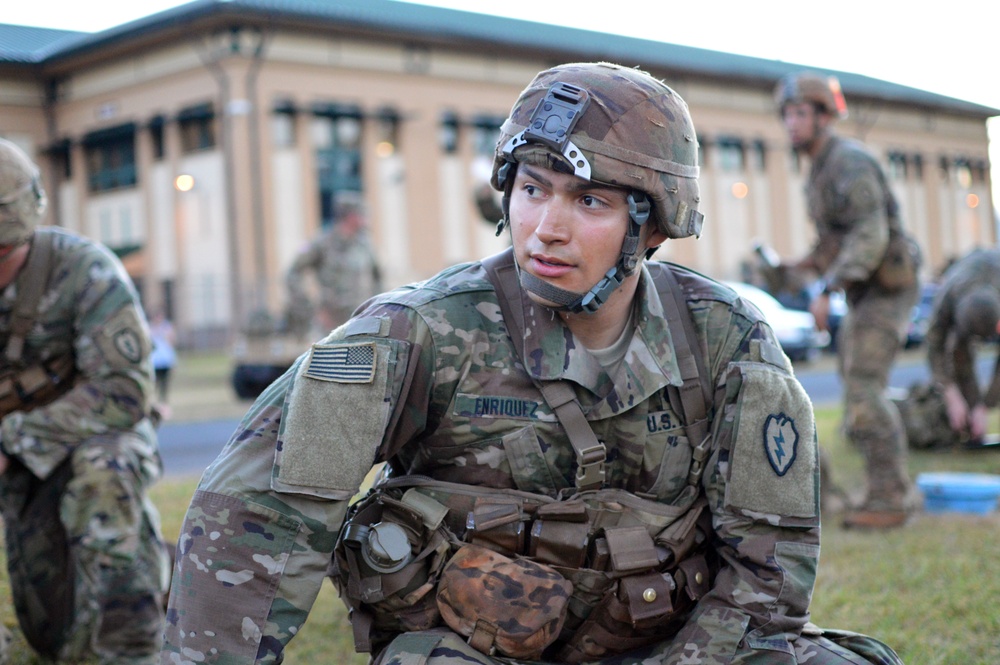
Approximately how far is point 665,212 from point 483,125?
35.1 m

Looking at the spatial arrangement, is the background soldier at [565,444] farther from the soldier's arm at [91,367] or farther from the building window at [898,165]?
the building window at [898,165]

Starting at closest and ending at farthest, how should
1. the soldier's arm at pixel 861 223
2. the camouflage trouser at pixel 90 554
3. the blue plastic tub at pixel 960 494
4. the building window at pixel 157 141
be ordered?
1. the camouflage trouser at pixel 90 554
2. the soldier's arm at pixel 861 223
3. the blue plastic tub at pixel 960 494
4. the building window at pixel 157 141

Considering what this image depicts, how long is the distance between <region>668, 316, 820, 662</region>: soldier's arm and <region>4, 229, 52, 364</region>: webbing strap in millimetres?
2700

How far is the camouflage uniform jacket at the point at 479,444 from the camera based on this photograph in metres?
2.43

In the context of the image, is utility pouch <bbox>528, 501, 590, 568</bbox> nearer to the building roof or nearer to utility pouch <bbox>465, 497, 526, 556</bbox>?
utility pouch <bbox>465, 497, 526, 556</bbox>

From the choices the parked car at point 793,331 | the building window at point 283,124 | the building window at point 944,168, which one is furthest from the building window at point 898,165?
the parked car at point 793,331

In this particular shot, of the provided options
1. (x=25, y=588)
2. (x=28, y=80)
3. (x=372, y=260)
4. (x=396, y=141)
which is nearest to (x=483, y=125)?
(x=396, y=141)

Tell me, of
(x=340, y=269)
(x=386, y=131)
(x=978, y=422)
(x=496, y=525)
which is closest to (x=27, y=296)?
(x=496, y=525)

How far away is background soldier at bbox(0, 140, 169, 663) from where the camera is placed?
4.00 m

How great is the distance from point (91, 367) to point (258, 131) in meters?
29.5

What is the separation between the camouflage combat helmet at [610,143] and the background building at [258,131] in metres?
30.5

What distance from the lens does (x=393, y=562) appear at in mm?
2604

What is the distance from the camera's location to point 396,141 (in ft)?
117

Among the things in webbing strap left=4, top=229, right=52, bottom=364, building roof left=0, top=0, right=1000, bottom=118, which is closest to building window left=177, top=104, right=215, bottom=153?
building roof left=0, top=0, right=1000, bottom=118
